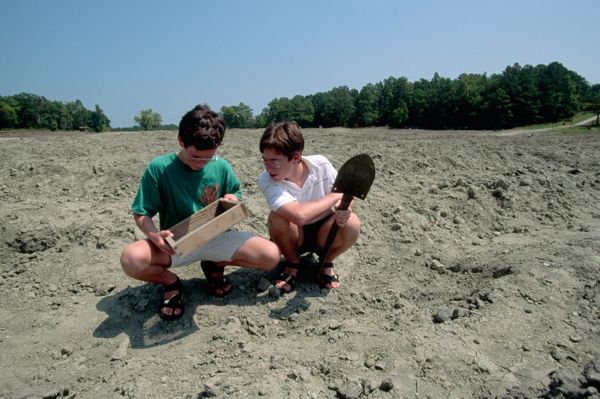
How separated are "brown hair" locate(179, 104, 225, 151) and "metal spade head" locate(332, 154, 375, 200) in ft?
2.87

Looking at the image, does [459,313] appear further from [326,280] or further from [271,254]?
[271,254]

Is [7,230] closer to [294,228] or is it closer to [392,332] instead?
[294,228]

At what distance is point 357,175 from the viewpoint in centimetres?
260

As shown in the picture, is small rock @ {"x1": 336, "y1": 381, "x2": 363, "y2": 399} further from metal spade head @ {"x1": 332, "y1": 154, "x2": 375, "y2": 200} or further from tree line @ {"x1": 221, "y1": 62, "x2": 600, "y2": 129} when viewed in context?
tree line @ {"x1": 221, "y1": 62, "x2": 600, "y2": 129}

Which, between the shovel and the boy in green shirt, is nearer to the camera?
the boy in green shirt

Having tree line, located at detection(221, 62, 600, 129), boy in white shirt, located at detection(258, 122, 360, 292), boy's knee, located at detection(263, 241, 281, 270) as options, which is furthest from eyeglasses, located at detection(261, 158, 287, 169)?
tree line, located at detection(221, 62, 600, 129)

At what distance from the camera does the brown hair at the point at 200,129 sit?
2.36 m

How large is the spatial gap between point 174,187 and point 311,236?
1.09 m

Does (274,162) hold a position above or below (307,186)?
above

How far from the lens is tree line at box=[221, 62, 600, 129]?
3794cm

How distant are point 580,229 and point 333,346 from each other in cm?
Result: 309

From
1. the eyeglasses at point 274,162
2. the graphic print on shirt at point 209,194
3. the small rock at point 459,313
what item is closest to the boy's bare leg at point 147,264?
the graphic print on shirt at point 209,194

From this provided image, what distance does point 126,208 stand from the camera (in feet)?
14.2

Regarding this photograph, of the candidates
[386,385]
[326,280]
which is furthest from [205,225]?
[386,385]
